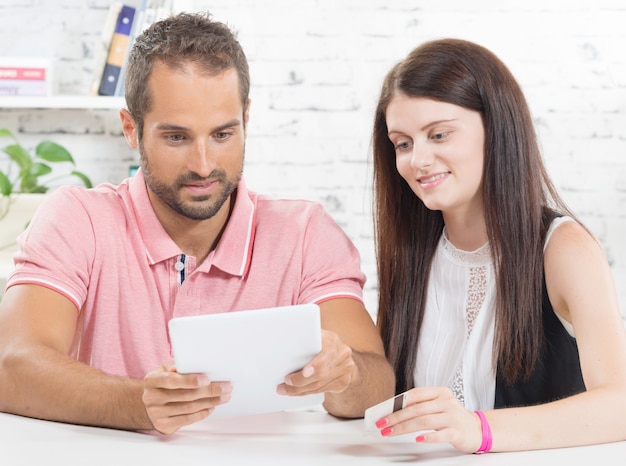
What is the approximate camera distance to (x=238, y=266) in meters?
1.66

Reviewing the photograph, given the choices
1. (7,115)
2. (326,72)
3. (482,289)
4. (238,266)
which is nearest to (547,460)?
(482,289)

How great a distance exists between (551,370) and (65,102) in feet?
6.60

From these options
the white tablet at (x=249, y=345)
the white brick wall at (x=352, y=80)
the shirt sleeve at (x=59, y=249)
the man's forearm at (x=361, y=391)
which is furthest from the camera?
the white brick wall at (x=352, y=80)

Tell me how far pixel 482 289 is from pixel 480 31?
1.71m

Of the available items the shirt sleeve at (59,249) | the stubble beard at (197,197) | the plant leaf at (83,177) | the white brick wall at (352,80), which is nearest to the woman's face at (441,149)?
the stubble beard at (197,197)

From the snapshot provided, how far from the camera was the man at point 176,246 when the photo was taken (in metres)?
1.53

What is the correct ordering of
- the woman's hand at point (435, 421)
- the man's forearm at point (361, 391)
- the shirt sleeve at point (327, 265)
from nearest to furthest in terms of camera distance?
1. the woman's hand at point (435, 421)
2. the man's forearm at point (361, 391)
3. the shirt sleeve at point (327, 265)

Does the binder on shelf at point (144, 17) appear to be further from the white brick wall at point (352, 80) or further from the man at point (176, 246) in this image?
the man at point (176, 246)

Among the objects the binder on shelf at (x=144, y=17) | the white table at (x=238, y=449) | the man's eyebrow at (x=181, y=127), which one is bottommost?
the white table at (x=238, y=449)

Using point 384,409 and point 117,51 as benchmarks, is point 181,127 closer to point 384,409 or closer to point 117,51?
point 384,409

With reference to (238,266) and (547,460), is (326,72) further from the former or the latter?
(547,460)

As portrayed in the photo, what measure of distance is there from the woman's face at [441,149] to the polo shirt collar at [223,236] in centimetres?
34

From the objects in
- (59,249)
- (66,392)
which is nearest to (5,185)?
(59,249)

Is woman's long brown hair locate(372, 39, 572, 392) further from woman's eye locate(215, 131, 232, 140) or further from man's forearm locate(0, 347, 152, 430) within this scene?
man's forearm locate(0, 347, 152, 430)
